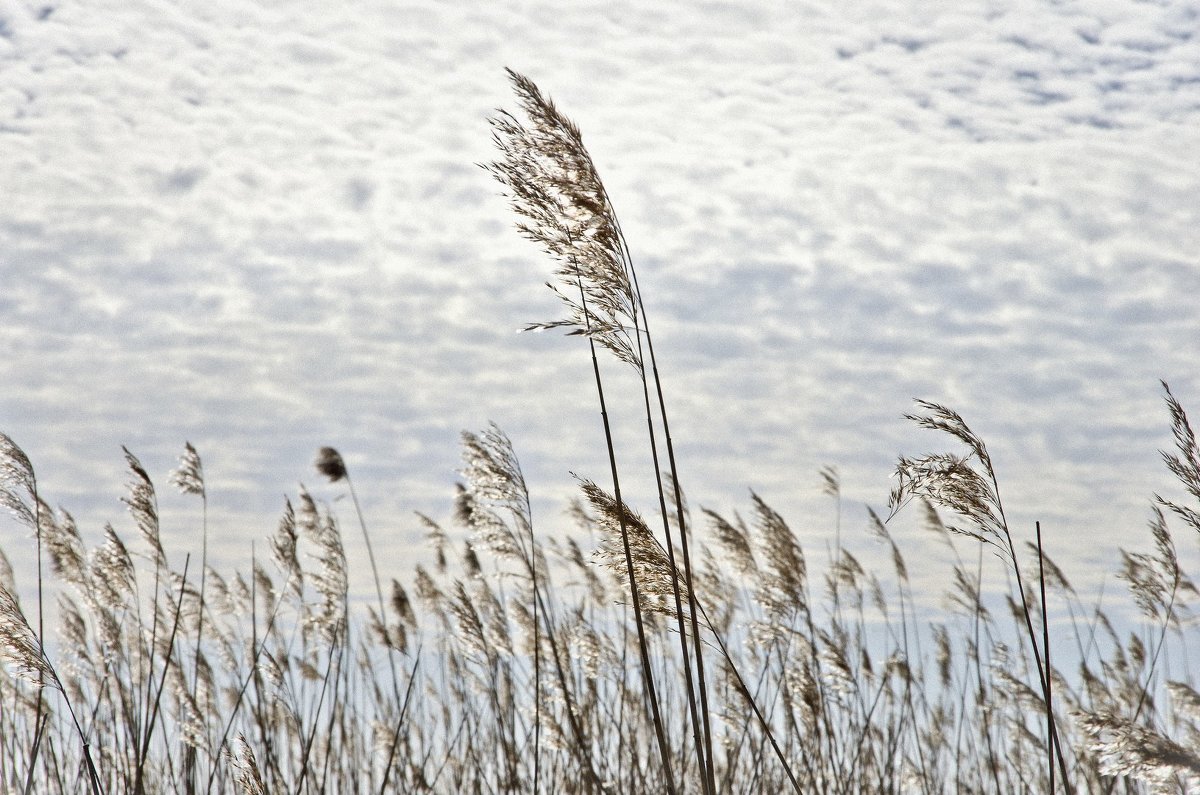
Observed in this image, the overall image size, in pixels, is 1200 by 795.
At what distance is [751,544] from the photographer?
5496 mm

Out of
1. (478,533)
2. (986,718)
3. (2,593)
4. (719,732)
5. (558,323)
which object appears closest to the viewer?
(558,323)

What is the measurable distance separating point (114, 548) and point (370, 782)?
7.29 feet

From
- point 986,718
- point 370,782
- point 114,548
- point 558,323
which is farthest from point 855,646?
point 558,323

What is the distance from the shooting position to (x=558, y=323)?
248 cm

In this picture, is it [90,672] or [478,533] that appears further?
[90,672]

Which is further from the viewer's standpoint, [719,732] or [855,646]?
[855,646]

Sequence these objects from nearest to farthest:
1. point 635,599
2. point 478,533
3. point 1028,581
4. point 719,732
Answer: point 635,599
point 478,533
point 719,732
point 1028,581

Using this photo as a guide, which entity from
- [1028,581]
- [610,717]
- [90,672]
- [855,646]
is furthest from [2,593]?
[1028,581]

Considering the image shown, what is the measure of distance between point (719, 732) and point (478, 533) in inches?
73.5

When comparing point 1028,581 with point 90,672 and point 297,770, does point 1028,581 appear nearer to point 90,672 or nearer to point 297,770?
point 297,770

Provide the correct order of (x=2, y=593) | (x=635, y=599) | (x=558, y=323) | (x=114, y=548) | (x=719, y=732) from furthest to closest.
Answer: (x=719, y=732) → (x=114, y=548) → (x=2, y=593) → (x=558, y=323) → (x=635, y=599)

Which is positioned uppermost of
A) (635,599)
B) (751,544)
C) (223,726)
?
(751,544)

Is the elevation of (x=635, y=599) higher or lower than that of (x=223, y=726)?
lower

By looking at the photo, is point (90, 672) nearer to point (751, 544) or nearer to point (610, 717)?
point (610, 717)
